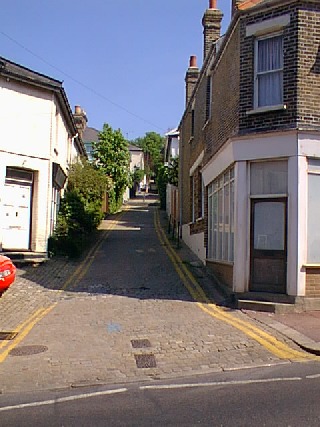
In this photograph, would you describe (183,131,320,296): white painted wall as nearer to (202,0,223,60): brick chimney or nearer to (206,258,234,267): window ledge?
(206,258,234,267): window ledge

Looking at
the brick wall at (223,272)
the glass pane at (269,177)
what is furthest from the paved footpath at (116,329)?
the glass pane at (269,177)

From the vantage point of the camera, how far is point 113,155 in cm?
3984

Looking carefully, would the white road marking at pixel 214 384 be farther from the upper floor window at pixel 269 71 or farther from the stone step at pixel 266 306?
the upper floor window at pixel 269 71

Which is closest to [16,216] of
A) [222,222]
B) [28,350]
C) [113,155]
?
[222,222]

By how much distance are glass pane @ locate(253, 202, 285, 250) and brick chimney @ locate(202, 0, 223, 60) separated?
394 inches

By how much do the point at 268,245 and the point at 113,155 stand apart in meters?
27.9

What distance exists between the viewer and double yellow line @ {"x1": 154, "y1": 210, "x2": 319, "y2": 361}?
8966 mm

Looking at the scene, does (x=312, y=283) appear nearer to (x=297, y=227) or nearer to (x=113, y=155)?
(x=297, y=227)

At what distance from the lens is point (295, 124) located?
494 inches

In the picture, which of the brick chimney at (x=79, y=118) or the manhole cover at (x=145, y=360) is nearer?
→ the manhole cover at (x=145, y=360)

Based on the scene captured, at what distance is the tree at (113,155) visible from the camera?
3975 cm

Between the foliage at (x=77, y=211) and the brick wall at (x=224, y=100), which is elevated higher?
the brick wall at (x=224, y=100)

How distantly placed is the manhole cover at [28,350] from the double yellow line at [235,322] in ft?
12.3

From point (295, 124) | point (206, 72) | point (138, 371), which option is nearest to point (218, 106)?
point (206, 72)
